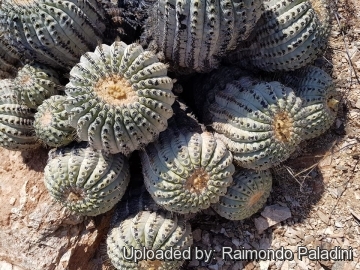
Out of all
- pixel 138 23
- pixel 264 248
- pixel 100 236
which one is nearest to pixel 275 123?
pixel 264 248

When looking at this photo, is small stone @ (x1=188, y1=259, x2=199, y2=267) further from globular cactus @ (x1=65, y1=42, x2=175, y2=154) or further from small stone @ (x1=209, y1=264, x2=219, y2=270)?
globular cactus @ (x1=65, y1=42, x2=175, y2=154)

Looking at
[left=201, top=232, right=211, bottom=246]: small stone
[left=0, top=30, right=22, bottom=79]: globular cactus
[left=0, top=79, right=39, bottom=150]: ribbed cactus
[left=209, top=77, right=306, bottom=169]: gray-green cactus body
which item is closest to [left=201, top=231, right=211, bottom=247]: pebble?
[left=201, top=232, right=211, bottom=246]: small stone

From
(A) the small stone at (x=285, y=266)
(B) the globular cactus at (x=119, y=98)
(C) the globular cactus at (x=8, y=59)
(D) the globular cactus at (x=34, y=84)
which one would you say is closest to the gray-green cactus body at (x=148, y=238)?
(B) the globular cactus at (x=119, y=98)

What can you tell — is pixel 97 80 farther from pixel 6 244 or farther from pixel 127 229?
pixel 6 244

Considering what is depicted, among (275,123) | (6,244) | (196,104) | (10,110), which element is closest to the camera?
(275,123)

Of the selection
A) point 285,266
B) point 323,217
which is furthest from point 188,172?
point 323,217

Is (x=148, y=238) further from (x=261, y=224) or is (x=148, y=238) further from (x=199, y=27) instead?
(x=199, y=27)
